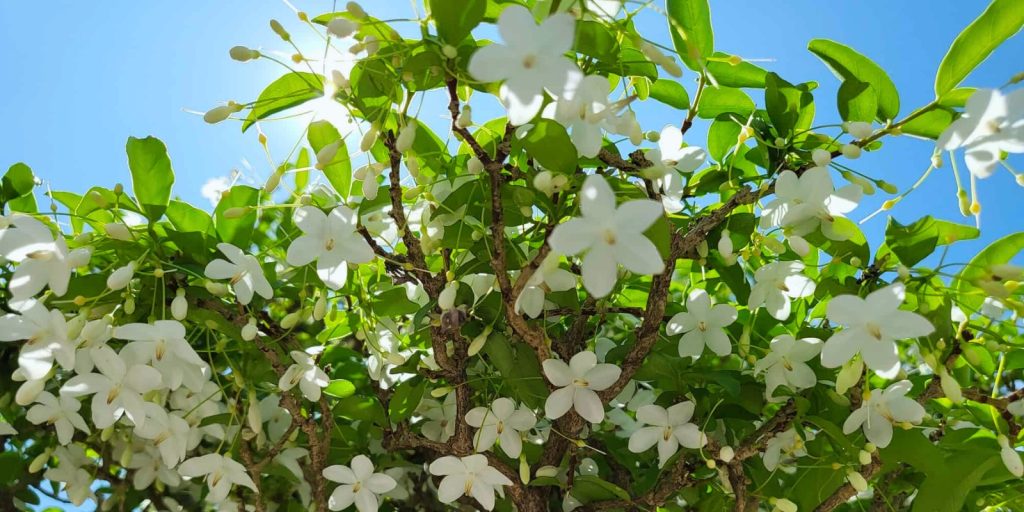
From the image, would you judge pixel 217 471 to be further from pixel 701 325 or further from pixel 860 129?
pixel 860 129

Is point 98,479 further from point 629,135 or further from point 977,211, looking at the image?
point 977,211

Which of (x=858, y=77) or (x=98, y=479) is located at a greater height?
(x=858, y=77)

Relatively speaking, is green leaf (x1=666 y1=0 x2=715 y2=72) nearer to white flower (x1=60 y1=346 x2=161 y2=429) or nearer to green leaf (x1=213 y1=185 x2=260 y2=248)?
green leaf (x1=213 y1=185 x2=260 y2=248)

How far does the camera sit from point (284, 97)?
0.79 metres

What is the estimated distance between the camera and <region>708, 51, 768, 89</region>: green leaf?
0.89 meters

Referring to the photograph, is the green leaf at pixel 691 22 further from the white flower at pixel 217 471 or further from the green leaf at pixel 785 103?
the white flower at pixel 217 471

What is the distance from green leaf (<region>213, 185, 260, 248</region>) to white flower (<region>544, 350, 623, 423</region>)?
0.40 metres

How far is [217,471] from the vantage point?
0.97m

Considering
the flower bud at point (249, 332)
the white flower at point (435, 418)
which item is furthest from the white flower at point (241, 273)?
the white flower at point (435, 418)

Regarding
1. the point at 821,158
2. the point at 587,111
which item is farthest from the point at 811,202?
the point at 587,111

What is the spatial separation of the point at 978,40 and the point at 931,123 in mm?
88

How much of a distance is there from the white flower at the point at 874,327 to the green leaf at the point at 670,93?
1.06 feet

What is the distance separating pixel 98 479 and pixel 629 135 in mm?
1111

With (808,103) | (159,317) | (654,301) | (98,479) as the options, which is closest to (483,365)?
(654,301)
